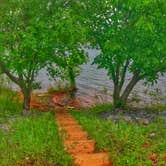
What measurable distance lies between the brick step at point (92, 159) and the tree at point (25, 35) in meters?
6.46

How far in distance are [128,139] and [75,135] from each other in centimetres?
184

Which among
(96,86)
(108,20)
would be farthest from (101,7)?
(96,86)

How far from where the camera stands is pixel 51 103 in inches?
1051

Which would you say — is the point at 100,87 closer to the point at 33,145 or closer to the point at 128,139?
the point at 128,139

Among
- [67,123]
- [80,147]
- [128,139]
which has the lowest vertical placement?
[80,147]

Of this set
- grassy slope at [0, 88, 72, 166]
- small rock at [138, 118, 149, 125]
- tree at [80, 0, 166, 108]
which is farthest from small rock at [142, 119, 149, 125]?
grassy slope at [0, 88, 72, 166]

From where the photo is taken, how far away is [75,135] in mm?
14609

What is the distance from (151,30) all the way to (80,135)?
5291mm

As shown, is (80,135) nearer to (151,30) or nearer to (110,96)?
(151,30)

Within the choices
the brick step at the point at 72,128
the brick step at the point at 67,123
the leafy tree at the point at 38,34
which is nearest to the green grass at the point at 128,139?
the brick step at the point at 72,128

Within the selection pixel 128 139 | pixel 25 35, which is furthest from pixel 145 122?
pixel 25 35

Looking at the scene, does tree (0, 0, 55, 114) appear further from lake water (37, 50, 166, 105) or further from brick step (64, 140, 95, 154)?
lake water (37, 50, 166, 105)

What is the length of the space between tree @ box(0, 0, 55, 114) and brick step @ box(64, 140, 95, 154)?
17.8 feet

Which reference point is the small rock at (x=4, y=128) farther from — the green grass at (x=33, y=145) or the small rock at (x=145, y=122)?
the small rock at (x=145, y=122)
